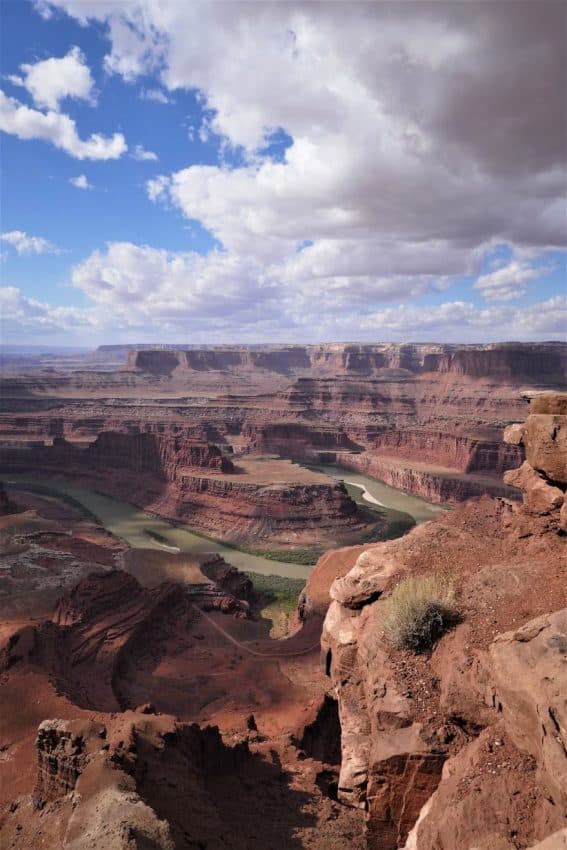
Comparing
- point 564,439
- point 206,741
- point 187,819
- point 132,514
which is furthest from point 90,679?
point 132,514

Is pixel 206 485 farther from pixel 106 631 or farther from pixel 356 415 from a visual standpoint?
pixel 356 415

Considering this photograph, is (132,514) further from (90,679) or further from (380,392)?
(380,392)

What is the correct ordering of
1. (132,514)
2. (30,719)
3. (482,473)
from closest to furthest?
1. (30,719)
2. (132,514)
3. (482,473)

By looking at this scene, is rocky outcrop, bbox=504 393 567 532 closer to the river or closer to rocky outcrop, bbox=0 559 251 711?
rocky outcrop, bbox=0 559 251 711

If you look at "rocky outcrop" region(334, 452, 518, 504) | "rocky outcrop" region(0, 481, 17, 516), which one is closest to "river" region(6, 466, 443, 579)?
"rocky outcrop" region(334, 452, 518, 504)

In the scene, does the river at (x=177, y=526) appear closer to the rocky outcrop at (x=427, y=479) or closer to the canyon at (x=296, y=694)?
the rocky outcrop at (x=427, y=479)

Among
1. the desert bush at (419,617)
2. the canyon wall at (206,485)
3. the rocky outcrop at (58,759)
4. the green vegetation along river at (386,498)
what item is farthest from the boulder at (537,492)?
the green vegetation along river at (386,498)
